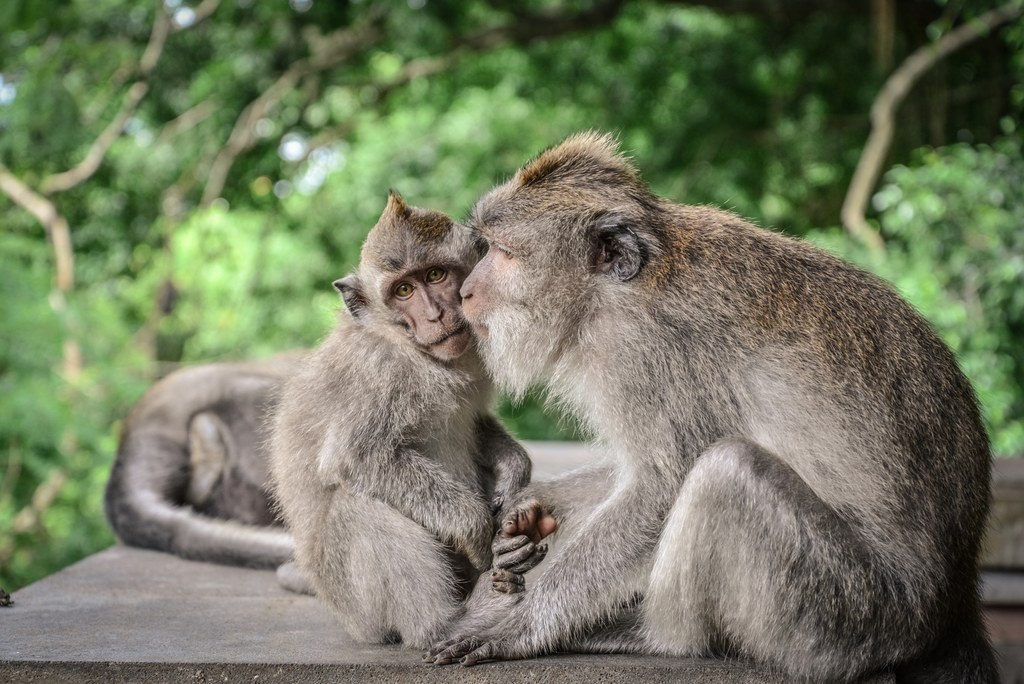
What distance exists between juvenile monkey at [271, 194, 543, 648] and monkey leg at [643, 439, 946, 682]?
1.89 feet

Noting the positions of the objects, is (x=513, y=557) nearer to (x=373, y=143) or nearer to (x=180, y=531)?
(x=180, y=531)

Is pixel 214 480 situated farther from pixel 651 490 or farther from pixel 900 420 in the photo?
pixel 900 420

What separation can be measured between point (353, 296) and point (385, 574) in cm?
97

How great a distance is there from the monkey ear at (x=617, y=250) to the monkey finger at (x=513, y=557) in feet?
2.80

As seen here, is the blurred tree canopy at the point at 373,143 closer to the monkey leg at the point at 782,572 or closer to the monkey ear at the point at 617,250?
the monkey ear at the point at 617,250

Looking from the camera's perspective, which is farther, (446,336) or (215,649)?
(446,336)

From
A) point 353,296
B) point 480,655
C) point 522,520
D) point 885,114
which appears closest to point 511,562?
point 522,520

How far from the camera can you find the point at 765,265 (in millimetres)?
3500

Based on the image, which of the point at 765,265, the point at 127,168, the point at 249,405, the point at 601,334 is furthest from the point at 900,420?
the point at 127,168

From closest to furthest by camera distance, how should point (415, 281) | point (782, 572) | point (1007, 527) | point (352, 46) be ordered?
1. point (782, 572)
2. point (415, 281)
3. point (1007, 527)
4. point (352, 46)

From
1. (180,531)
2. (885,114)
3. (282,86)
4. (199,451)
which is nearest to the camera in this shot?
(180,531)

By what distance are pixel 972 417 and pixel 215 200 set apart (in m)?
10.5

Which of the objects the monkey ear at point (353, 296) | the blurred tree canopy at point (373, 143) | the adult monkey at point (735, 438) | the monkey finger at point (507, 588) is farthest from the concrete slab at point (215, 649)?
the blurred tree canopy at point (373, 143)

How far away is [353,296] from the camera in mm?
3924
